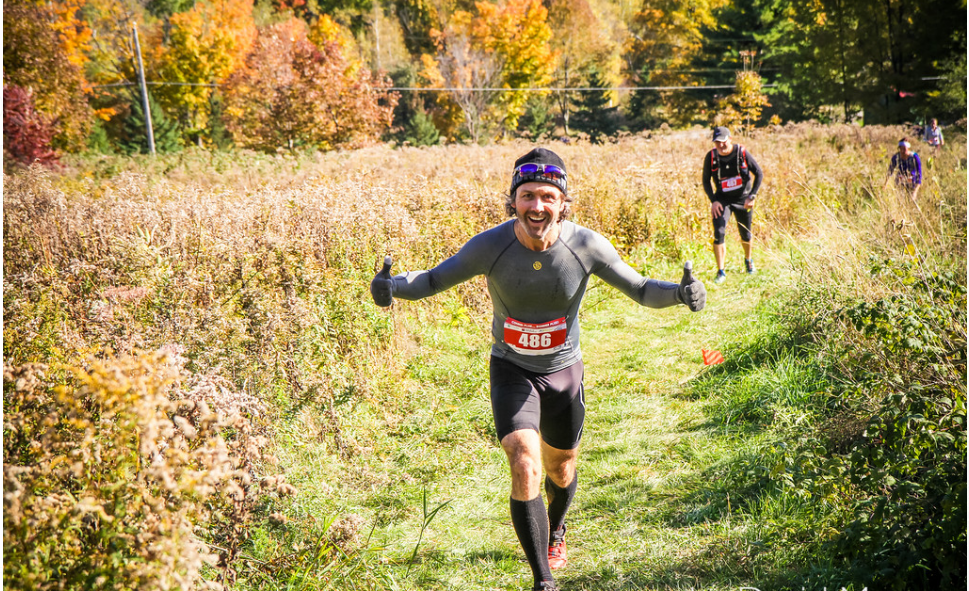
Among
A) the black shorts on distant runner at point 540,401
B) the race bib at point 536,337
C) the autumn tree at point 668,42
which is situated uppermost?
the autumn tree at point 668,42

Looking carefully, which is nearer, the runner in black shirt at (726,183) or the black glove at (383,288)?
the black glove at (383,288)

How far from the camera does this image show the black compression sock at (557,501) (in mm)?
3338

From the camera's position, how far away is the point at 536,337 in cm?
311

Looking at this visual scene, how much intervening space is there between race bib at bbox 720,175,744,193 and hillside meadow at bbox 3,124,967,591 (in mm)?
1635

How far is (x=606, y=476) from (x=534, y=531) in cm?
142

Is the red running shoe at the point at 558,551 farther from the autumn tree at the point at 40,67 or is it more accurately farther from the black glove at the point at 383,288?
the autumn tree at the point at 40,67

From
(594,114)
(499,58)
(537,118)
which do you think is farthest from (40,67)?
(594,114)

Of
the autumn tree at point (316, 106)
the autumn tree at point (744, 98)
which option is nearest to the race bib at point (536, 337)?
the autumn tree at point (316, 106)

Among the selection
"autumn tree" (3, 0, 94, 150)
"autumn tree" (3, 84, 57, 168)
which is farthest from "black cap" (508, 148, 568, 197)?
"autumn tree" (3, 0, 94, 150)

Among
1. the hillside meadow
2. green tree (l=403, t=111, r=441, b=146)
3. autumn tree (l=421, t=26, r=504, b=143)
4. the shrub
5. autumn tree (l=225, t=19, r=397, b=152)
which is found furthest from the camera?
autumn tree (l=421, t=26, r=504, b=143)

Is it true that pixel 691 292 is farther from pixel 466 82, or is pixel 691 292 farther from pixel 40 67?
pixel 466 82

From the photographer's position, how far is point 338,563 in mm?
3004

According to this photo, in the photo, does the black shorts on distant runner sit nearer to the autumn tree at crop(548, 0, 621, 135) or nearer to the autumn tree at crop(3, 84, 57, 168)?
the autumn tree at crop(3, 84, 57, 168)

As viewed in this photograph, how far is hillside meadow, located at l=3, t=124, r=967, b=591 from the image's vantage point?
1.95 meters
